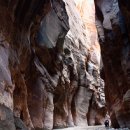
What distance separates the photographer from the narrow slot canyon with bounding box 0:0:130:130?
48.6 feet

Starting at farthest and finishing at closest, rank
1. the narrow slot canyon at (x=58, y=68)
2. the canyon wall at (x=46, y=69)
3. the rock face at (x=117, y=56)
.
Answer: the rock face at (x=117, y=56) → the narrow slot canyon at (x=58, y=68) → the canyon wall at (x=46, y=69)

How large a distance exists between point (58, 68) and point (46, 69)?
1725 millimetres

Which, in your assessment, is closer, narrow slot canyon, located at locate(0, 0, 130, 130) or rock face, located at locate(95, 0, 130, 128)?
narrow slot canyon, located at locate(0, 0, 130, 130)

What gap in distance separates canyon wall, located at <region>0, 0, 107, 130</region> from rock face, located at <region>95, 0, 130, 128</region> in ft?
15.5

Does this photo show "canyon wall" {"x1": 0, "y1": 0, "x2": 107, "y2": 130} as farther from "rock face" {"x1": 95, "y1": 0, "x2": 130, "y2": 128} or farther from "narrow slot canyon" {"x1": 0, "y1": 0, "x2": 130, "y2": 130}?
"rock face" {"x1": 95, "y1": 0, "x2": 130, "y2": 128}

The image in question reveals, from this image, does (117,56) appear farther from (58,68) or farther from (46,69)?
(58,68)

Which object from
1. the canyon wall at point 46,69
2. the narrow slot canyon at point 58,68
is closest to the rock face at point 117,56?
the narrow slot canyon at point 58,68

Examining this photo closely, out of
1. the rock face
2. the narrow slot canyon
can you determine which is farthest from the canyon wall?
the rock face

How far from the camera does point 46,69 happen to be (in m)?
26.9

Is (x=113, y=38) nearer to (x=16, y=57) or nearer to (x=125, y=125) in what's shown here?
(x=125, y=125)

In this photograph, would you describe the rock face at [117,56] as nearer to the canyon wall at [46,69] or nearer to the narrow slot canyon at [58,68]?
the narrow slot canyon at [58,68]

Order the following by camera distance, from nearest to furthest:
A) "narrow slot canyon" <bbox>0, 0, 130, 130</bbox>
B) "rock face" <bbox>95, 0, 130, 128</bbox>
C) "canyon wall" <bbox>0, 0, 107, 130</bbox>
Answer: "canyon wall" <bbox>0, 0, 107, 130</bbox> → "narrow slot canyon" <bbox>0, 0, 130, 130</bbox> → "rock face" <bbox>95, 0, 130, 128</bbox>

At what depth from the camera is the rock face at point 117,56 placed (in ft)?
58.2

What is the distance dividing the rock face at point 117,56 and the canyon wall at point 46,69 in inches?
186
